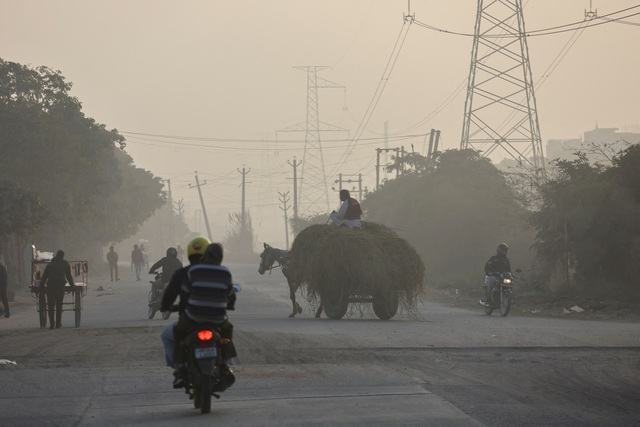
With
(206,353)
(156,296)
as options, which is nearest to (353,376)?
(206,353)

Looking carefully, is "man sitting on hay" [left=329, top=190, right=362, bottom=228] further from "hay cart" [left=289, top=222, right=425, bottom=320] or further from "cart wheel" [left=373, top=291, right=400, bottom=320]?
"cart wheel" [left=373, top=291, right=400, bottom=320]

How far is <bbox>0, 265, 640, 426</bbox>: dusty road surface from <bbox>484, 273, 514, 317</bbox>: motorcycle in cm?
427

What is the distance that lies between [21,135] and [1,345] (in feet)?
125

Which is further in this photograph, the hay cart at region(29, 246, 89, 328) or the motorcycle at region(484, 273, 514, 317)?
the motorcycle at region(484, 273, 514, 317)

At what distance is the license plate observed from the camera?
11.4 meters

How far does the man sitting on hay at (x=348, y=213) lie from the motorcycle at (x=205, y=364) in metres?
14.6

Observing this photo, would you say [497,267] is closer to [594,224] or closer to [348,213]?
[348,213]

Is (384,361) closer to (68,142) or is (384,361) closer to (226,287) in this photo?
(226,287)

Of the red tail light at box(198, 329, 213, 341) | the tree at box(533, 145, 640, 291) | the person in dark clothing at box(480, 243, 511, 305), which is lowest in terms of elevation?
the red tail light at box(198, 329, 213, 341)

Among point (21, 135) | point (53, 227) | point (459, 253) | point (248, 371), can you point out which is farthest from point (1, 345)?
point (53, 227)

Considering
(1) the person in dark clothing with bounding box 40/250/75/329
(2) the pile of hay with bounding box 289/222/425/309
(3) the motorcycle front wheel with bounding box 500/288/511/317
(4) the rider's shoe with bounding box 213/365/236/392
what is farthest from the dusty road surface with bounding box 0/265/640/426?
(3) the motorcycle front wheel with bounding box 500/288/511/317

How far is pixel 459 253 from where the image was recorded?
202ft

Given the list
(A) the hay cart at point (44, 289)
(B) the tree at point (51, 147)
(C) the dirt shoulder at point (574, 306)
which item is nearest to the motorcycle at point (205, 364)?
(A) the hay cart at point (44, 289)

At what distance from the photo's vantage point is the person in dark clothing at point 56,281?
85.4 feet
